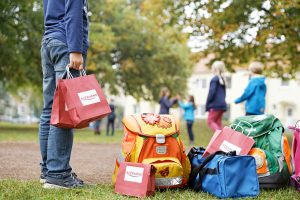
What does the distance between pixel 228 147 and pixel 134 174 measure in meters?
1.20

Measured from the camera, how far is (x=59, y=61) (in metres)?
4.28

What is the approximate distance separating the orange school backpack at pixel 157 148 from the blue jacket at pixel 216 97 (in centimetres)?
A: 503

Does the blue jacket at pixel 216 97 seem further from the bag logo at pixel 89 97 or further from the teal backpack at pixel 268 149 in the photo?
the bag logo at pixel 89 97

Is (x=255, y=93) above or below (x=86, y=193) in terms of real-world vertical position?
above

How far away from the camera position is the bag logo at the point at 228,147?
473cm

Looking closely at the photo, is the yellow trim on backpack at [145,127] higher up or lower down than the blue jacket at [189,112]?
higher up

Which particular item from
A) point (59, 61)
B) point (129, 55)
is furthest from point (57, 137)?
point (129, 55)

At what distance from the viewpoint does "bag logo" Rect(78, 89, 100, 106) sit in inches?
158

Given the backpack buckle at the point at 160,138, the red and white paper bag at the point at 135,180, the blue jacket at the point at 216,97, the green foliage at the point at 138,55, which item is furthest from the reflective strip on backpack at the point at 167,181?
the green foliage at the point at 138,55

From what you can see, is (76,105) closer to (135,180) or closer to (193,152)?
(135,180)

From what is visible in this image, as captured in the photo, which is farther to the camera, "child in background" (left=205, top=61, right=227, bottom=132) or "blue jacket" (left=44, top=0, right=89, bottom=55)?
"child in background" (left=205, top=61, right=227, bottom=132)

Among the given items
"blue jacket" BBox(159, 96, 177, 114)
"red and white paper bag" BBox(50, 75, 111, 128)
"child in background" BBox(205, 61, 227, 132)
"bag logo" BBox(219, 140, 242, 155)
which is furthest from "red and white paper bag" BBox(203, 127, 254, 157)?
"blue jacket" BBox(159, 96, 177, 114)

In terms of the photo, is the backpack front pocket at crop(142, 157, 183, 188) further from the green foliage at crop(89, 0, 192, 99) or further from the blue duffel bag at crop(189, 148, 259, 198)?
the green foliage at crop(89, 0, 192, 99)

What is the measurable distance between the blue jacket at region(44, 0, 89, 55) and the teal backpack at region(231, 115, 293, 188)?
2.04 m
